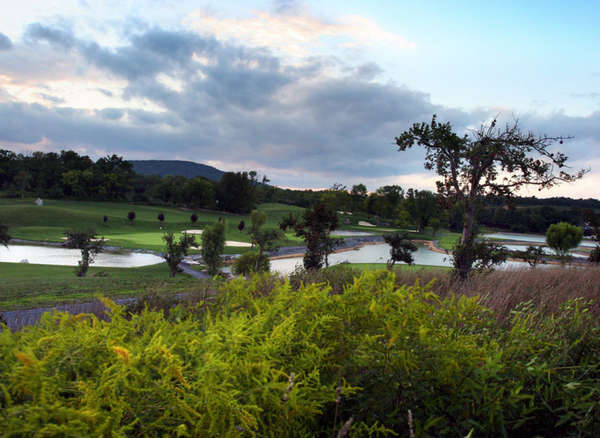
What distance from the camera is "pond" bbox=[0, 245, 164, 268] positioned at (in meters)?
33.2

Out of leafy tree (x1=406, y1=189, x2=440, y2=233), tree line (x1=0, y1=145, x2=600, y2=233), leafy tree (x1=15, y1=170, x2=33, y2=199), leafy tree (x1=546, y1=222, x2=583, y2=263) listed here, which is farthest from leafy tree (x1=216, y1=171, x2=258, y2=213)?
leafy tree (x1=546, y1=222, x2=583, y2=263)

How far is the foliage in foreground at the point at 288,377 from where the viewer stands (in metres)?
1.04

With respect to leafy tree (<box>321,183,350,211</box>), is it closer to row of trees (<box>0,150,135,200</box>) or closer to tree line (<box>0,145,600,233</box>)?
tree line (<box>0,145,600,233</box>)

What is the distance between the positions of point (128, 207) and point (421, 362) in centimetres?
8917

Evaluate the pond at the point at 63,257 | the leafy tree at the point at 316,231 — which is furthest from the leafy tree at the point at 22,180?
the leafy tree at the point at 316,231

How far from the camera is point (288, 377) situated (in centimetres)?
125

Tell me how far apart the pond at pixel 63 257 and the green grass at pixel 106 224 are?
3980 mm

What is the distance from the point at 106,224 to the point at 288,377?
67.2m

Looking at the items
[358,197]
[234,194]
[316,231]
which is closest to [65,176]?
[234,194]

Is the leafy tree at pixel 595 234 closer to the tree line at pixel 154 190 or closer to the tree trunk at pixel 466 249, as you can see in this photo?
the tree trunk at pixel 466 249

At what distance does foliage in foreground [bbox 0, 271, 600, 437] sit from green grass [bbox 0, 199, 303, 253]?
4328 cm

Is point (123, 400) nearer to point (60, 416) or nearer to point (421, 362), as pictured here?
point (60, 416)

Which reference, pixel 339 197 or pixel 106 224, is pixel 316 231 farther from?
pixel 339 197

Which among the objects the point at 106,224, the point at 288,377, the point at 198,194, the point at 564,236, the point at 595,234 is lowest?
the point at 106,224
